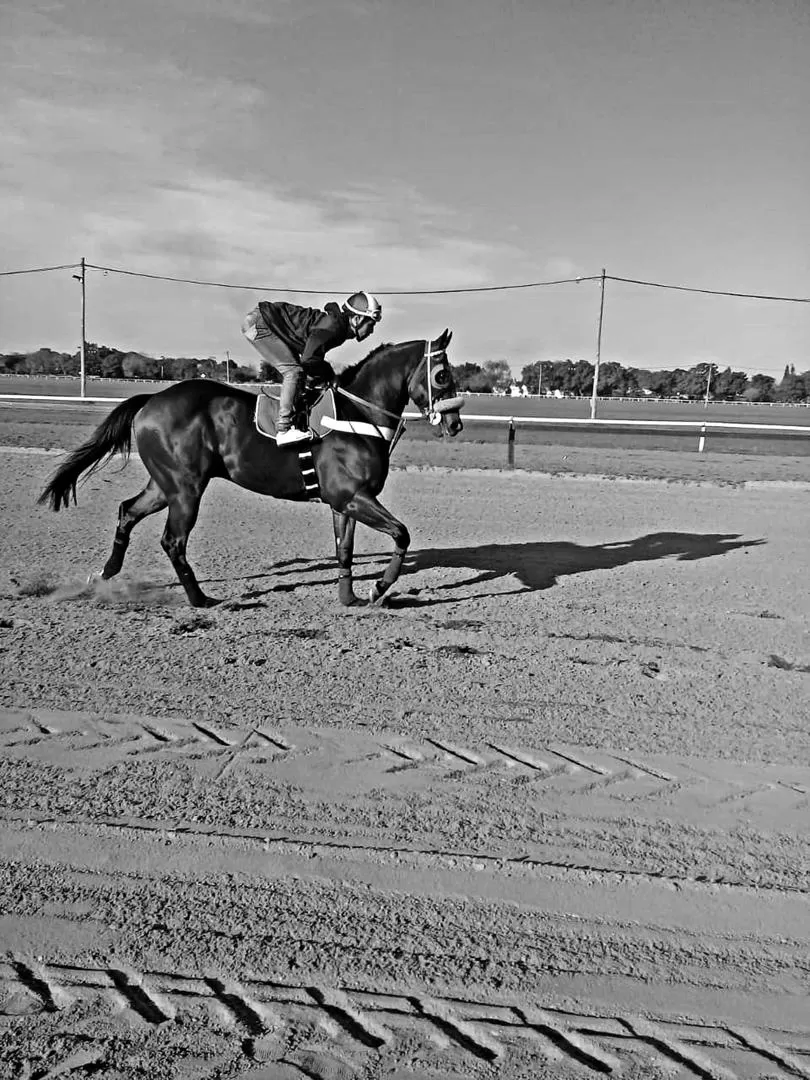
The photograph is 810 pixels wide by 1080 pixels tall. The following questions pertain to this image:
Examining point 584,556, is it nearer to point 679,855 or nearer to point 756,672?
point 756,672

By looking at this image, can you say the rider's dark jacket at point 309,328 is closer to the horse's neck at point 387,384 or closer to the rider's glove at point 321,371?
the rider's glove at point 321,371

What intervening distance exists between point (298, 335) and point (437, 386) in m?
1.27

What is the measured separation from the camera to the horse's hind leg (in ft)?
24.9

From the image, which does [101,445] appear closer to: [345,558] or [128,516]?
[128,516]

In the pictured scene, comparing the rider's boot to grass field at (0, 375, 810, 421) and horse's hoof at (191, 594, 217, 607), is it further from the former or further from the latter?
grass field at (0, 375, 810, 421)

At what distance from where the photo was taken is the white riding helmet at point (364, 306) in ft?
22.3

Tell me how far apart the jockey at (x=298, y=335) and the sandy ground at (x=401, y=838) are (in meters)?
1.77

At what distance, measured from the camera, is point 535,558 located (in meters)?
9.27

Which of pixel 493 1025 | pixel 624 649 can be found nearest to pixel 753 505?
pixel 624 649

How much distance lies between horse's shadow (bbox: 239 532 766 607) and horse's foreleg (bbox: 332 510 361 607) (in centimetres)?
46

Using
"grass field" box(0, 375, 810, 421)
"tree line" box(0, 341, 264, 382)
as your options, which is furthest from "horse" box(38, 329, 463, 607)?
"tree line" box(0, 341, 264, 382)

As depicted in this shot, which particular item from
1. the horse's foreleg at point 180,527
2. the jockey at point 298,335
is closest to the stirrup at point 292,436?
the jockey at point 298,335

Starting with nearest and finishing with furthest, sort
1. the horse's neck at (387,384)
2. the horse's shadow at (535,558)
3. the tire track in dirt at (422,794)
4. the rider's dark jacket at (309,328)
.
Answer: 1. the tire track in dirt at (422,794)
2. the rider's dark jacket at (309,328)
3. the horse's neck at (387,384)
4. the horse's shadow at (535,558)

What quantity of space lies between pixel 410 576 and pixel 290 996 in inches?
235
